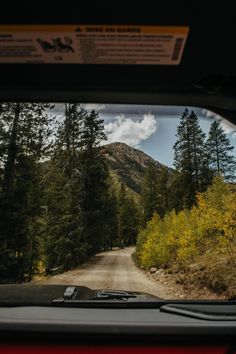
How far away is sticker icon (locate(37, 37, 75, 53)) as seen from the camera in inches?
59.1

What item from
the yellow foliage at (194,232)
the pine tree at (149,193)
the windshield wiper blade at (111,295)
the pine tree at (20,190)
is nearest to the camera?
the windshield wiper blade at (111,295)

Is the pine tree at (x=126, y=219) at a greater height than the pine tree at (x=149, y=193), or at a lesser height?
lesser

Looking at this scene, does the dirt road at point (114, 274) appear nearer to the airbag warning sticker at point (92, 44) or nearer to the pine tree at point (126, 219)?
the pine tree at point (126, 219)

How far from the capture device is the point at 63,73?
1.76 m

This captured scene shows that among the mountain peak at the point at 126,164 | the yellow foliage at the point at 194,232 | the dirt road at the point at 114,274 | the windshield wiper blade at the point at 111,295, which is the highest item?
the mountain peak at the point at 126,164

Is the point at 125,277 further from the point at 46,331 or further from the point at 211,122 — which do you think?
the point at 46,331

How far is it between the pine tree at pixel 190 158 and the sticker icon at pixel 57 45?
0.89m

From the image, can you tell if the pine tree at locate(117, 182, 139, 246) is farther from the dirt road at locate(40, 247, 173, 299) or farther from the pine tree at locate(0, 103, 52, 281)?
the pine tree at locate(0, 103, 52, 281)

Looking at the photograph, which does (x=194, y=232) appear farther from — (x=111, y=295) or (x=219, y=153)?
(x=111, y=295)

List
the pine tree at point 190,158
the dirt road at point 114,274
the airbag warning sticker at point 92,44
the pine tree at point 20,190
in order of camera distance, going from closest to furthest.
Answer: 1. the airbag warning sticker at point 92,44
2. the pine tree at point 190,158
3. the dirt road at point 114,274
4. the pine tree at point 20,190


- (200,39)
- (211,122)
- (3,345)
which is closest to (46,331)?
(3,345)

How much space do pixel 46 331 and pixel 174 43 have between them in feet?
3.70

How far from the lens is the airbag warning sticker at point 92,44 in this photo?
56.8 inches

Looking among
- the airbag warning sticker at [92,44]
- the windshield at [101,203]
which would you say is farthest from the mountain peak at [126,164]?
the airbag warning sticker at [92,44]
